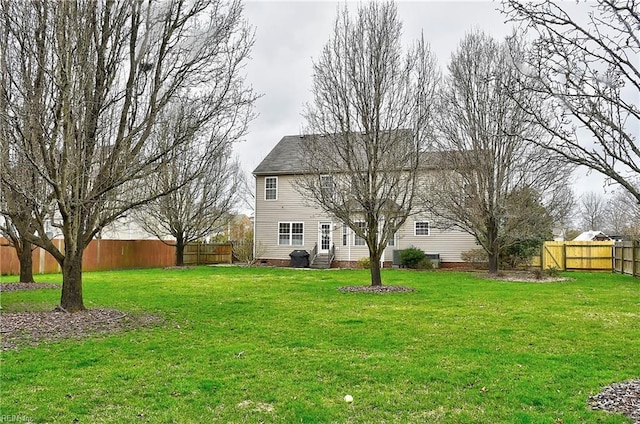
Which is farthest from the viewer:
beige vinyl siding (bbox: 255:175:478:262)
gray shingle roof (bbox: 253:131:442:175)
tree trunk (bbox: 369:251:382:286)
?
gray shingle roof (bbox: 253:131:442:175)

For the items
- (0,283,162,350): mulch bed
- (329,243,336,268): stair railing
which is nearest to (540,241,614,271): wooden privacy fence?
(329,243,336,268): stair railing

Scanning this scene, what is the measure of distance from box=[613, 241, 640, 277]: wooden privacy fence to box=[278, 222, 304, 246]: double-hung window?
50.6 ft

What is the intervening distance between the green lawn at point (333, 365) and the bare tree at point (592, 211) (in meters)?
54.0

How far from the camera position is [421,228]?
88.1 ft

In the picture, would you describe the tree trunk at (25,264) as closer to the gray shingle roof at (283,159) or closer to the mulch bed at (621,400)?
the gray shingle roof at (283,159)

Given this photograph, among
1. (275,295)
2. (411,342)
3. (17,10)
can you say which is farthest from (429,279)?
(17,10)

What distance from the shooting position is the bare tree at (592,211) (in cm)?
5916

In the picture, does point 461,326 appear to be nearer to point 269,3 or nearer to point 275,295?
point 275,295

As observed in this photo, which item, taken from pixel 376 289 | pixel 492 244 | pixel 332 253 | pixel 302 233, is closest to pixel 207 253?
pixel 302 233

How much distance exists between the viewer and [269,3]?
10.6 meters

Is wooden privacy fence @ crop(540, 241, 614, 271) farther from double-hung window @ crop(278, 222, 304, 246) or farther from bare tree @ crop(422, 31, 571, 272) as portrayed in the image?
double-hung window @ crop(278, 222, 304, 246)

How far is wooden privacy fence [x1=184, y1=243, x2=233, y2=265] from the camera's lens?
30203 mm

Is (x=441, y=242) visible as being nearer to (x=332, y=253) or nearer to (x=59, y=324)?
(x=332, y=253)

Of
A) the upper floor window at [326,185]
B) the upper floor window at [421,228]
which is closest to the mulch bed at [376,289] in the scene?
the upper floor window at [326,185]
